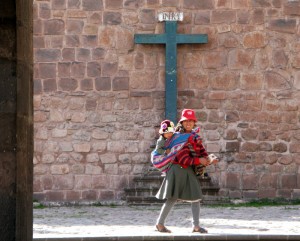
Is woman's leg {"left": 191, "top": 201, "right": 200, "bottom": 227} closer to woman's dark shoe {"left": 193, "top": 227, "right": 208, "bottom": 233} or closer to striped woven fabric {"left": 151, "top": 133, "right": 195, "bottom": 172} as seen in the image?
woman's dark shoe {"left": 193, "top": 227, "right": 208, "bottom": 233}

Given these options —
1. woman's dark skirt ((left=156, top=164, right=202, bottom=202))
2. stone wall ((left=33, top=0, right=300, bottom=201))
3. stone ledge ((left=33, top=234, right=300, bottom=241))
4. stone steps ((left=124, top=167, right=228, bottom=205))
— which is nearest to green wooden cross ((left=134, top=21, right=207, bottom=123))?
stone wall ((left=33, top=0, right=300, bottom=201))

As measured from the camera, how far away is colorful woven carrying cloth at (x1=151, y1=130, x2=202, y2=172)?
1088cm

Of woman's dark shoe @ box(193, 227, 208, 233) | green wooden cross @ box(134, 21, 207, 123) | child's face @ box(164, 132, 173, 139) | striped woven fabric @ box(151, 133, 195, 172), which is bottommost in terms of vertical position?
woman's dark shoe @ box(193, 227, 208, 233)

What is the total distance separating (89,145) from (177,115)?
1.36 metres

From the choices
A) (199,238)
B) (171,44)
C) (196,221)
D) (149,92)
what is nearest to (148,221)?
(196,221)

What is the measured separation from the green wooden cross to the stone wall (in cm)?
15

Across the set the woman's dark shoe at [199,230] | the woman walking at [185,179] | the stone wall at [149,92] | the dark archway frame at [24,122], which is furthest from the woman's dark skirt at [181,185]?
the dark archway frame at [24,122]

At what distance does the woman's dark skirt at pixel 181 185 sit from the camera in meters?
10.8

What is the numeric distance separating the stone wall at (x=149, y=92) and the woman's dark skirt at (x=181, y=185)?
4392 mm

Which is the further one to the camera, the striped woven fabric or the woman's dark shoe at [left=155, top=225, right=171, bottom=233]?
the striped woven fabric

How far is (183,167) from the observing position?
1087 cm

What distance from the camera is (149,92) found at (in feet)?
50.2

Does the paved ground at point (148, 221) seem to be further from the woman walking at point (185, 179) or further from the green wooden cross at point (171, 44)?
the green wooden cross at point (171, 44)

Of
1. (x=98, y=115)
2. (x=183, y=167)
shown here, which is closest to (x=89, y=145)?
(x=98, y=115)
